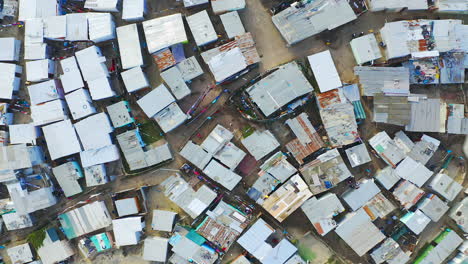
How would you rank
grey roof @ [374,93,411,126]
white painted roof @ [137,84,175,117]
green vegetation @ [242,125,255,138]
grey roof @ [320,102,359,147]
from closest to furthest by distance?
grey roof @ [374,93,411,126] < grey roof @ [320,102,359,147] < white painted roof @ [137,84,175,117] < green vegetation @ [242,125,255,138]

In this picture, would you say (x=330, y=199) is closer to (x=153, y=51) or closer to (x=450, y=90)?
(x=450, y=90)

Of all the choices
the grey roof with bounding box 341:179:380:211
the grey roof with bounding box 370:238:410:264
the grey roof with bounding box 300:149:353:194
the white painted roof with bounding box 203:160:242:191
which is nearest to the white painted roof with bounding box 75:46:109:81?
the white painted roof with bounding box 203:160:242:191

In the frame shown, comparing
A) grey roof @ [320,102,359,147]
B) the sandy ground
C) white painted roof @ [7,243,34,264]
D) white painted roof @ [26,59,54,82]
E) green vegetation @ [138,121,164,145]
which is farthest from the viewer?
green vegetation @ [138,121,164,145]

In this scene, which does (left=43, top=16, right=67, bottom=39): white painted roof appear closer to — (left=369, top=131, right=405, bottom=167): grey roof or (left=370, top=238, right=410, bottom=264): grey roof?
(left=369, top=131, right=405, bottom=167): grey roof

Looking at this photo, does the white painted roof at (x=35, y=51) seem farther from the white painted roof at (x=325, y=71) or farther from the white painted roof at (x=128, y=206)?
the white painted roof at (x=325, y=71)

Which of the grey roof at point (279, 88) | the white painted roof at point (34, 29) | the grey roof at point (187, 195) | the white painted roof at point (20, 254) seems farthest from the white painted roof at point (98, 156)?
the grey roof at point (279, 88)

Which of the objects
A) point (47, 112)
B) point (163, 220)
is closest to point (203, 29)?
point (47, 112)
